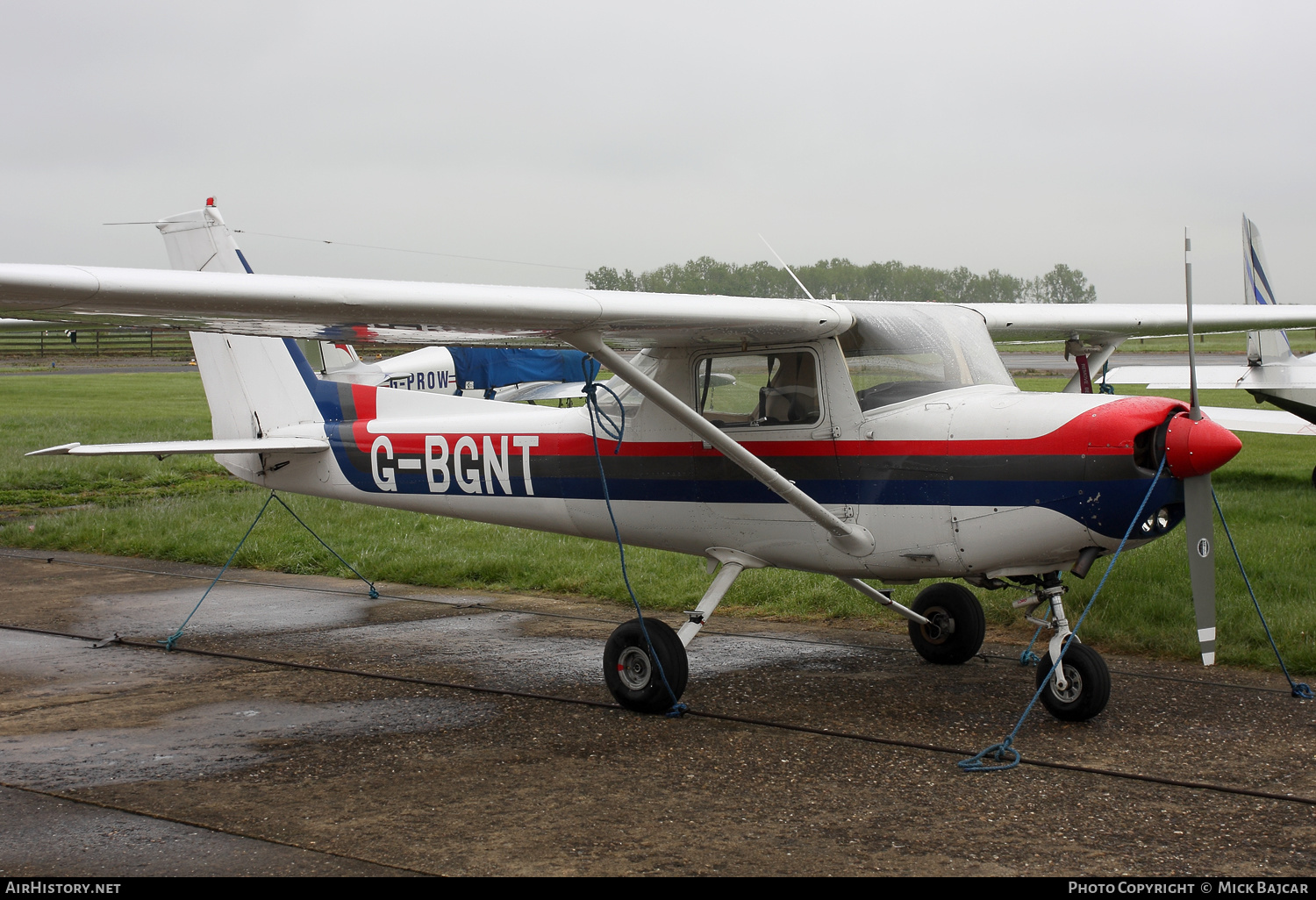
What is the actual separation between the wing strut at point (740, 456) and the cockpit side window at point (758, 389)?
1.14ft


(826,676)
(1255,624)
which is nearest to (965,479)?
(826,676)

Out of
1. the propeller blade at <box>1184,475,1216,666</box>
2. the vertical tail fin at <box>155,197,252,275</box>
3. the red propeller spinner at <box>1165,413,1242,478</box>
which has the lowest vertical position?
the propeller blade at <box>1184,475,1216,666</box>

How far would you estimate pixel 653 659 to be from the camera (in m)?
5.89

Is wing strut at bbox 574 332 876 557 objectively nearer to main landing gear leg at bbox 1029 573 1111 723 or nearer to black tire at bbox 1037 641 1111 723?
main landing gear leg at bbox 1029 573 1111 723

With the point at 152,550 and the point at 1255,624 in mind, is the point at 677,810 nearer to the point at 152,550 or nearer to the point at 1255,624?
the point at 1255,624

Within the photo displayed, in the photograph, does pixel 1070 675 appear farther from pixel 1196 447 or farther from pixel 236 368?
pixel 236 368

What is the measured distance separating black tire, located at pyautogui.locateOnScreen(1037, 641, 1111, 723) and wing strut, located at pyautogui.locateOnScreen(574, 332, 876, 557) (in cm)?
112

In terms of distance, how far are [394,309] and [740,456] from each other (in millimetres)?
1910

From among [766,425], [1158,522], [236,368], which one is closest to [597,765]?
[766,425]

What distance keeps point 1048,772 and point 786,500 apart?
72.5 inches

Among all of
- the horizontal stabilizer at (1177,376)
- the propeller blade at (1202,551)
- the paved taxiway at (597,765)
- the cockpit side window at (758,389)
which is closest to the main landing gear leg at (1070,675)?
the paved taxiway at (597,765)

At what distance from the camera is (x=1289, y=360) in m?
15.0

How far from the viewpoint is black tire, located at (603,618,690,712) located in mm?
5887

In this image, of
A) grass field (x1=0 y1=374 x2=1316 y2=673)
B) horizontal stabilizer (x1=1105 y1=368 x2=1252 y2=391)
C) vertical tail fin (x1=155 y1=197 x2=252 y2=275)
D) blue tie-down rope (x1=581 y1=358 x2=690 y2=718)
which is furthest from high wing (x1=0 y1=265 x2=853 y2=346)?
horizontal stabilizer (x1=1105 y1=368 x2=1252 y2=391)
